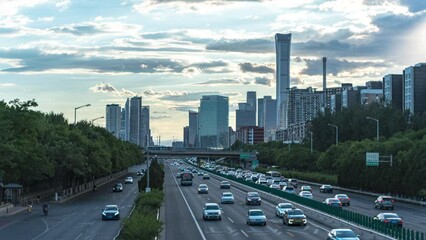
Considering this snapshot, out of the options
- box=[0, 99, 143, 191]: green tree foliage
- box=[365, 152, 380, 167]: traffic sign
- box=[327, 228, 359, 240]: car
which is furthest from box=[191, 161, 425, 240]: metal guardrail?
box=[0, 99, 143, 191]: green tree foliage

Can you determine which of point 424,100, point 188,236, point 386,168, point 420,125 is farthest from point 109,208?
point 424,100

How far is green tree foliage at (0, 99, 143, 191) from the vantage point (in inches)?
2808

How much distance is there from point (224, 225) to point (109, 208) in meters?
10.3

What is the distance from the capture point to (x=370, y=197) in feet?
302

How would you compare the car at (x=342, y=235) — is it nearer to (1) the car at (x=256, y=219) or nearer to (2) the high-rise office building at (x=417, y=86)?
(1) the car at (x=256, y=219)

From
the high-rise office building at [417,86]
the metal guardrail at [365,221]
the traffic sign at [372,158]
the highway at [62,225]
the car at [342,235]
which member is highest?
the high-rise office building at [417,86]

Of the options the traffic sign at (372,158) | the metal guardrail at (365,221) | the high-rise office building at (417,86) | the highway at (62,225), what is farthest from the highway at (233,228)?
the high-rise office building at (417,86)

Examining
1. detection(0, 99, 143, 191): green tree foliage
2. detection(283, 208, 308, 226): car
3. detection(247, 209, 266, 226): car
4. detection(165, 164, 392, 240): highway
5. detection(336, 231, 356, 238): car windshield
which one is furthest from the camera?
detection(0, 99, 143, 191): green tree foliage

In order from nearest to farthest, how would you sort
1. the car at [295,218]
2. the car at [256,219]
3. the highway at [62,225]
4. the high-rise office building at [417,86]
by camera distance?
1. the highway at [62,225]
2. the car at [295,218]
3. the car at [256,219]
4. the high-rise office building at [417,86]

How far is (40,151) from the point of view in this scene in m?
80.2

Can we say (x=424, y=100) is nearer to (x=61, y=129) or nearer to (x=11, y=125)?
(x=61, y=129)

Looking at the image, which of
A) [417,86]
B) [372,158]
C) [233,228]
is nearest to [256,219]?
[233,228]

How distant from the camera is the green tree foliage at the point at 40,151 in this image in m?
71.3

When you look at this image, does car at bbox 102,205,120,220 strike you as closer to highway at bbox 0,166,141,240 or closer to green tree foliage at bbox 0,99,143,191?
highway at bbox 0,166,141,240
